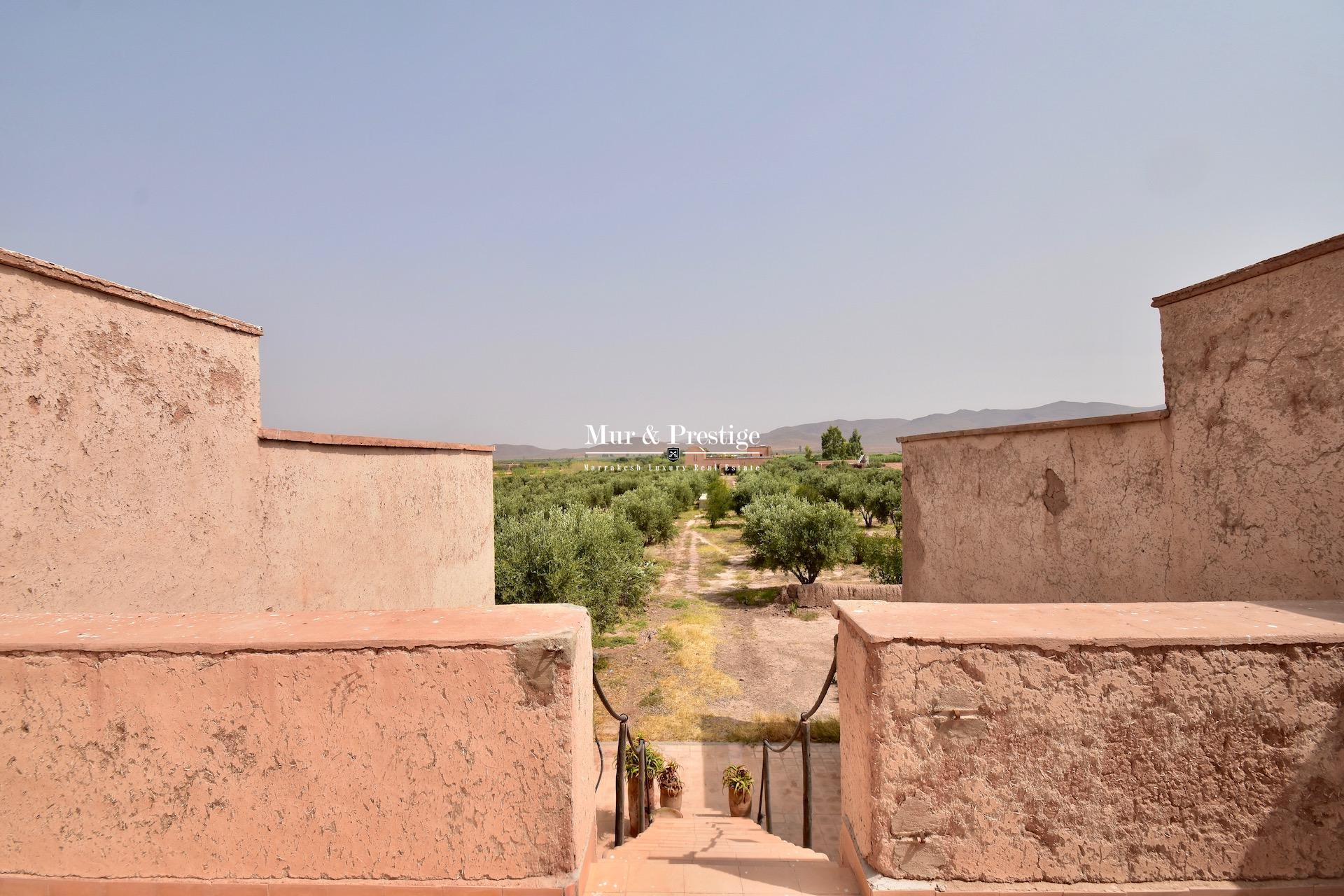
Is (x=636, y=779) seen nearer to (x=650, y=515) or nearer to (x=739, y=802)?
(x=739, y=802)

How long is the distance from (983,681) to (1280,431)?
276cm

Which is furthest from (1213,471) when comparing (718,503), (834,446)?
(834,446)

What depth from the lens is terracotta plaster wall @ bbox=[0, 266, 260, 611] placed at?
10.1 feet

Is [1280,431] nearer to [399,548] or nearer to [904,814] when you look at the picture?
[904,814]

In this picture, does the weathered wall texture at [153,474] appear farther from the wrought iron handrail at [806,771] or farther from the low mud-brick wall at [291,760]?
the wrought iron handrail at [806,771]

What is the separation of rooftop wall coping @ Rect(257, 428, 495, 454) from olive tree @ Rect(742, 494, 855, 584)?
31.8 ft

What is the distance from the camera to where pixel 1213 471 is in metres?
3.70

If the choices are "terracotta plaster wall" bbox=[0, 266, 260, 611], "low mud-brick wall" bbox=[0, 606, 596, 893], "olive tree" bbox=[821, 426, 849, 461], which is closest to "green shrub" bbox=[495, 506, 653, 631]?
"terracotta plaster wall" bbox=[0, 266, 260, 611]

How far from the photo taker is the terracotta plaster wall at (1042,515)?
423 cm

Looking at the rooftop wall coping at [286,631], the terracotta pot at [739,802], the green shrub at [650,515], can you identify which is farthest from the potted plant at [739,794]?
the green shrub at [650,515]

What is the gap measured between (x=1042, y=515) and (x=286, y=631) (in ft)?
18.1

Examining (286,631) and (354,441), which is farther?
(354,441)

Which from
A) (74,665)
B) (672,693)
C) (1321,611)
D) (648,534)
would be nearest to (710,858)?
(74,665)

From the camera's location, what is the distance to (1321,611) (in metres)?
2.40
